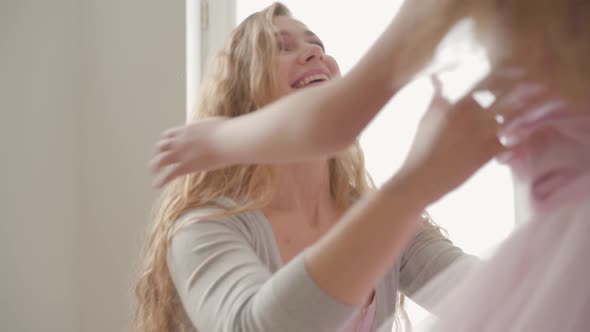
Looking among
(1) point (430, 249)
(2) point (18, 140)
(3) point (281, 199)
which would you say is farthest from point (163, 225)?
(2) point (18, 140)

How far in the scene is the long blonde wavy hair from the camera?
3.44ft

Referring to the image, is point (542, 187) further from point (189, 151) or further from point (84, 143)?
point (84, 143)

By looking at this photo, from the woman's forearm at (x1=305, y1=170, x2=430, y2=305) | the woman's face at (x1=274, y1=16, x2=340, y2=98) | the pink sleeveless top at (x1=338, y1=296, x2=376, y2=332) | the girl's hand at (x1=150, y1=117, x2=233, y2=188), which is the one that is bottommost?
the pink sleeveless top at (x1=338, y1=296, x2=376, y2=332)

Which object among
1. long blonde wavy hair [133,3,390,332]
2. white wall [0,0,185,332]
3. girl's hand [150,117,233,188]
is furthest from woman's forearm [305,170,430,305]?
white wall [0,0,185,332]

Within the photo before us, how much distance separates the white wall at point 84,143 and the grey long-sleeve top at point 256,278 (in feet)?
2.48

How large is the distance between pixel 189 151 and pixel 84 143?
3.99 ft

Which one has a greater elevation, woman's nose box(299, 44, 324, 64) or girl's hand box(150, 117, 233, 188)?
woman's nose box(299, 44, 324, 64)

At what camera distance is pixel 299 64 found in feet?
3.68

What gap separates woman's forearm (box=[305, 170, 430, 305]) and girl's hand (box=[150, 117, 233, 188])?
0.13 meters

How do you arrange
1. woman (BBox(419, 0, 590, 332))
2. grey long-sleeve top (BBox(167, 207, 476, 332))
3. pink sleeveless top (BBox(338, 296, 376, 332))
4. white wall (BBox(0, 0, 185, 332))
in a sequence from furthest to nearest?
1. white wall (BBox(0, 0, 185, 332))
2. pink sleeveless top (BBox(338, 296, 376, 332))
3. grey long-sleeve top (BBox(167, 207, 476, 332))
4. woman (BBox(419, 0, 590, 332))

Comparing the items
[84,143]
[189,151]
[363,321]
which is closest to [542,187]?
[189,151]

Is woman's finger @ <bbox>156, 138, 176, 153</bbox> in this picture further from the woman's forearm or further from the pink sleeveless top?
the pink sleeveless top

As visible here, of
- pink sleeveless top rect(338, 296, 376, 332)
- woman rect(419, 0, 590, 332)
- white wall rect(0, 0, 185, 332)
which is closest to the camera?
woman rect(419, 0, 590, 332)

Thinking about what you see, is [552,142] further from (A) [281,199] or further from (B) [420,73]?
(A) [281,199]
